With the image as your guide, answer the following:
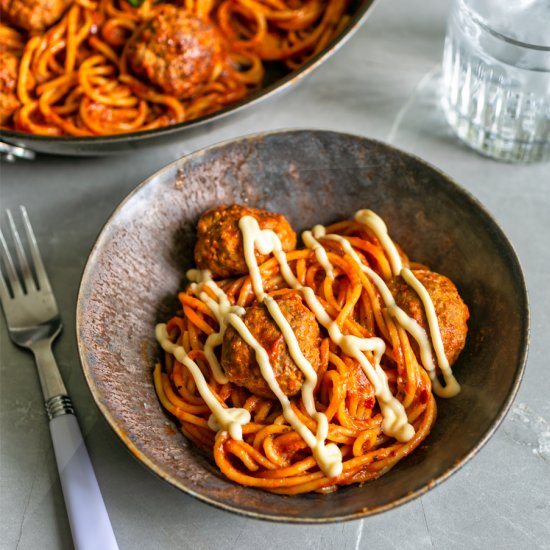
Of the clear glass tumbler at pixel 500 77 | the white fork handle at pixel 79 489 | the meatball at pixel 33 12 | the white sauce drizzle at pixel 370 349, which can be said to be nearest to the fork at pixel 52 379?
the white fork handle at pixel 79 489

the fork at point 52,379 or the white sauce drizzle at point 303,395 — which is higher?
the white sauce drizzle at point 303,395

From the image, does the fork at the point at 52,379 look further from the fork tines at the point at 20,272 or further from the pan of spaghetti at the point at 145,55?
the pan of spaghetti at the point at 145,55

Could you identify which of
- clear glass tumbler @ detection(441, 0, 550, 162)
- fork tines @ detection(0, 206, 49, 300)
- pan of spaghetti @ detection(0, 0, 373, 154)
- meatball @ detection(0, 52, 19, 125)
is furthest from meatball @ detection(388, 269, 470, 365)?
meatball @ detection(0, 52, 19, 125)

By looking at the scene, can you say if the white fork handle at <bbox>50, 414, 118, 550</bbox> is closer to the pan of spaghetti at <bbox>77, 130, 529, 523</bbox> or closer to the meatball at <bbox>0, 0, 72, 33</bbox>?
the pan of spaghetti at <bbox>77, 130, 529, 523</bbox>

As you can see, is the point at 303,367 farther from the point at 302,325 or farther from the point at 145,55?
the point at 145,55

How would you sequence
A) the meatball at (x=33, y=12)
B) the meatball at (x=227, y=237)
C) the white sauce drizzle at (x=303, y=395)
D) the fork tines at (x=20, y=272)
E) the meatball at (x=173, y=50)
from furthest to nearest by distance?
1. the meatball at (x=33, y=12)
2. the meatball at (x=173, y=50)
3. the fork tines at (x=20, y=272)
4. the meatball at (x=227, y=237)
5. the white sauce drizzle at (x=303, y=395)

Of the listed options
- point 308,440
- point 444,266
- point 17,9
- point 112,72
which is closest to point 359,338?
point 308,440

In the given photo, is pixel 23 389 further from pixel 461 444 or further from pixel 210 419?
pixel 461 444

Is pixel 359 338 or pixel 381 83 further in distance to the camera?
pixel 381 83
